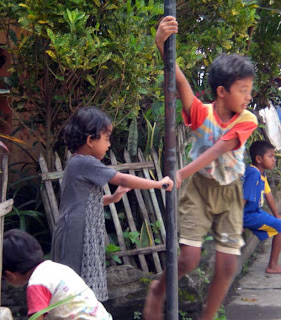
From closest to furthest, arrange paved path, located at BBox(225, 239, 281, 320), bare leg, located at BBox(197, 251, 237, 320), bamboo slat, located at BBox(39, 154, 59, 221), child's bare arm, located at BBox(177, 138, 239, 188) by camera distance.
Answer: child's bare arm, located at BBox(177, 138, 239, 188)
bare leg, located at BBox(197, 251, 237, 320)
bamboo slat, located at BBox(39, 154, 59, 221)
paved path, located at BBox(225, 239, 281, 320)

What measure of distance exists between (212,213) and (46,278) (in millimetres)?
1329

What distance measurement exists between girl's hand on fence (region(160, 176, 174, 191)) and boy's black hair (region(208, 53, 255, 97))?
858 mm

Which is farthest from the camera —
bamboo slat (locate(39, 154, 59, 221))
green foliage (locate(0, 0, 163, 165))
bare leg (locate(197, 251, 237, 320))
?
bamboo slat (locate(39, 154, 59, 221))

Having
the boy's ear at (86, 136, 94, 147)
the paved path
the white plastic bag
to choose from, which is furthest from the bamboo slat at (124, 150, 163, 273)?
the white plastic bag

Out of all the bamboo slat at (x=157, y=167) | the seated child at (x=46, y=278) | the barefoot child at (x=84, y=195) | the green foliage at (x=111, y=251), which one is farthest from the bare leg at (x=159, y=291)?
the bamboo slat at (x=157, y=167)

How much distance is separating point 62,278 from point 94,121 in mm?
1026

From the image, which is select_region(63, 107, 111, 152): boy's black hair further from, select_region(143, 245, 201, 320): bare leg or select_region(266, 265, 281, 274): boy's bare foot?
select_region(266, 265, 281, 274): boy's bare foot

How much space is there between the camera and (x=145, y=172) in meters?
5.01

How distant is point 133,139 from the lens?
5.10 m

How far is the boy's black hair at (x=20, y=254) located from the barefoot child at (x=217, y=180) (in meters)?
1.00

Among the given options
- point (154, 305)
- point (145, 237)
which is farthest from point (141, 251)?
point (154, 305)

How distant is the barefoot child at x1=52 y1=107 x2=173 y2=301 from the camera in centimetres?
349

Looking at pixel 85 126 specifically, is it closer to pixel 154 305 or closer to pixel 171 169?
pixel 171 169

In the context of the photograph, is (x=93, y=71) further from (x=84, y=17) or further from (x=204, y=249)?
(x=204, y=249)
